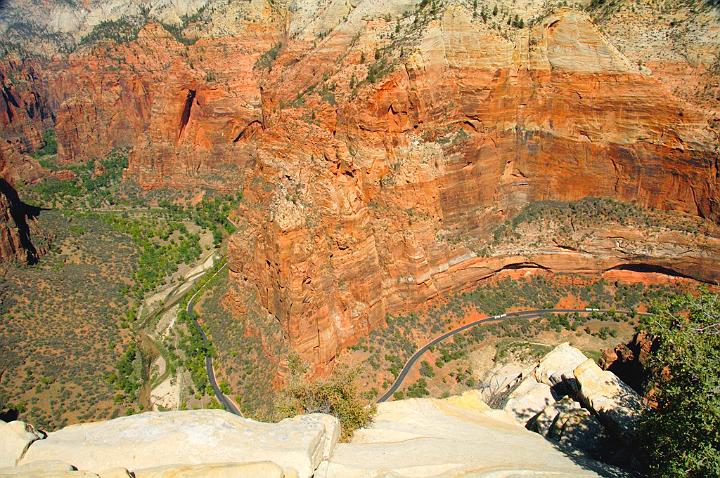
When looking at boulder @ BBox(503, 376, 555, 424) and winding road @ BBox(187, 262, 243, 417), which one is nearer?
boulder @ BBox(503, 376, 555, 424)

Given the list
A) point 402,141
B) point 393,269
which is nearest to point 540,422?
point 393,269

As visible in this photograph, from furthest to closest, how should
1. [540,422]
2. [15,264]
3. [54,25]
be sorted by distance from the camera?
[54,25] < [15,264] < [540,422]

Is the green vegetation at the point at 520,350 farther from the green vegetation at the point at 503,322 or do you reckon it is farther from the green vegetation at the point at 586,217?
the green vegetation at the point at 586,217

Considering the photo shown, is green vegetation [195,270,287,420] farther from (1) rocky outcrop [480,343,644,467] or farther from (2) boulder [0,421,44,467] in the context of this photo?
(2) boulder [0,421,44,467]

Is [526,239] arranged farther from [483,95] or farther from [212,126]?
[212,126]

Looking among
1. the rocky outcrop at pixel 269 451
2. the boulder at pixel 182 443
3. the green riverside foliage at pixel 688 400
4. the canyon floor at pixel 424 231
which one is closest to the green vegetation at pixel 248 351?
the canyon floor at pixel 424 231

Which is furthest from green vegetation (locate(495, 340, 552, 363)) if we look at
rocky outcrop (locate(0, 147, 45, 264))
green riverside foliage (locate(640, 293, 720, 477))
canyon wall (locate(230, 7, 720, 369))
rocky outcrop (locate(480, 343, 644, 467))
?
rocky outcrop (locate(0, 147, 45, 264))

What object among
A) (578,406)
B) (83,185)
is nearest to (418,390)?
(578,406)
